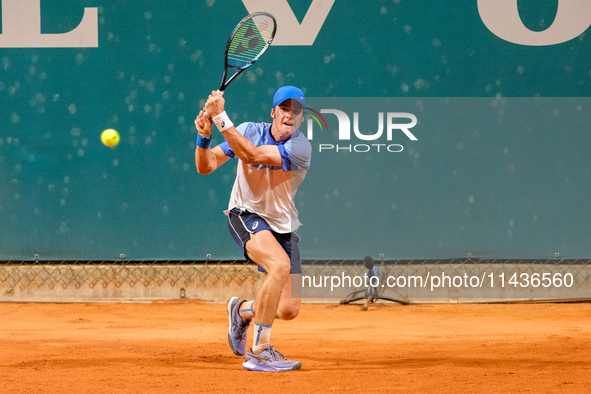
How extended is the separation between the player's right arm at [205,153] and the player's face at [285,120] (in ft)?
1.20

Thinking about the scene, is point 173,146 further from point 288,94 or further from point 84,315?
point 288,94

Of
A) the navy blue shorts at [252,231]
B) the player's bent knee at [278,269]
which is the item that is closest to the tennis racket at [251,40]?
the navy blue shorts at [252,231]

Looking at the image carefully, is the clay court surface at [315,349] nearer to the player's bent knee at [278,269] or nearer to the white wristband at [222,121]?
the player's bent knee at [278,269]

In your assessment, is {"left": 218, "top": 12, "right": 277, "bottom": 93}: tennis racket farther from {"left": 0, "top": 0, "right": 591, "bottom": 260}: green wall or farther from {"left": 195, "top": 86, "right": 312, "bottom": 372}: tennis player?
{"left": 0, "top": 0, "right": 591, "bottom": 260}: green wall

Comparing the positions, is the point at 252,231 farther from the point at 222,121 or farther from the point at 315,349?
the point at 315,349

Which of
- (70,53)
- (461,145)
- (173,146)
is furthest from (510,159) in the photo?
(70,53)

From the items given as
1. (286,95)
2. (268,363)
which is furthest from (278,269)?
(286,95)

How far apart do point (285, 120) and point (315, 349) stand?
161 cm

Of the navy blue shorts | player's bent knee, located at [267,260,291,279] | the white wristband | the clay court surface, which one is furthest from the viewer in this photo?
the navy blue shorts

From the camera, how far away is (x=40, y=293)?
7.54 metres

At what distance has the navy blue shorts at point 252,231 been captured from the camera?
4.35 metres

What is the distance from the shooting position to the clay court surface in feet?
12.5

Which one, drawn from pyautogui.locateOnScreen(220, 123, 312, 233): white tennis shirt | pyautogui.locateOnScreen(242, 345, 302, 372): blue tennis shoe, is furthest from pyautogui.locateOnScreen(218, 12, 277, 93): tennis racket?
pyautogui.locateOnScreen(242, 345, 302, 372): blue tennis shoe

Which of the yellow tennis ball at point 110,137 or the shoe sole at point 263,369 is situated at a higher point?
the yellow tennis ball at point 110,137
